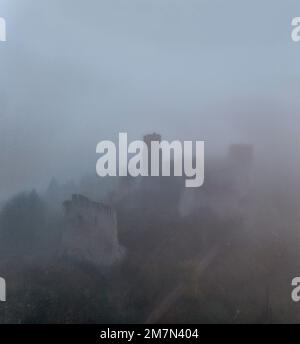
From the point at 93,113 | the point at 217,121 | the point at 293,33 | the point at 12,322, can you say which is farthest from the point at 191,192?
the point at 12,322

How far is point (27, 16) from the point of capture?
5.74 feet

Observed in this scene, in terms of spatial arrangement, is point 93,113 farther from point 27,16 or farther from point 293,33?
point 293,33

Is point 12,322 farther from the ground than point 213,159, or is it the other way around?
point 213,159

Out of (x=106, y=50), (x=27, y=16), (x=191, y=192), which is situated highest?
(x=27, y=16)

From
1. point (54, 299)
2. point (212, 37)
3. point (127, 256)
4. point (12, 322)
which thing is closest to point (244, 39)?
point (212, 37)

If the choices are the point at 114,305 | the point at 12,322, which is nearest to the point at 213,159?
the point at 114,305

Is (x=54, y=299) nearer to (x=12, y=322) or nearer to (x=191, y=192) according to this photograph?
(x=12, y=322)

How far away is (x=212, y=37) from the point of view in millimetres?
1782

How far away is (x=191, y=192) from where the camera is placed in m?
1.79

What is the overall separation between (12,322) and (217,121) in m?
1.35

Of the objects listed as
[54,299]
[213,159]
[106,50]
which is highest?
[106,50]
